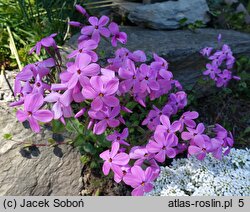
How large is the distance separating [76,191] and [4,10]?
195cm

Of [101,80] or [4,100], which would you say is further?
[4,100]

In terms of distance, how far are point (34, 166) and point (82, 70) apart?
995 mm

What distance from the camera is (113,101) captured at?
2078 millimetres

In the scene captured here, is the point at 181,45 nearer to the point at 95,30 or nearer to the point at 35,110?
the point at 95,30

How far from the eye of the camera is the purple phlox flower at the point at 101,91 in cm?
202

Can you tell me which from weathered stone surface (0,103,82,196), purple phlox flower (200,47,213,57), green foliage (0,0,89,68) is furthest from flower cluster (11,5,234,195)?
green foliage (0,0,89,68)

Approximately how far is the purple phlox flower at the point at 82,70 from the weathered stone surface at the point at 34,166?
3.06 feet

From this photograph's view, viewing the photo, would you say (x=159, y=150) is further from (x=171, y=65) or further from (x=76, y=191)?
(x=171, y=65)

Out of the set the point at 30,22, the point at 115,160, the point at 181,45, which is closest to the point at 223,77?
the point at 181,45

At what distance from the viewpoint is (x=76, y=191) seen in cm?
278

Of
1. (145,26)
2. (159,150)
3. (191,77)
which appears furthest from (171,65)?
(159,150)

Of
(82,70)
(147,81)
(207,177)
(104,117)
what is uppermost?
(82,70)
